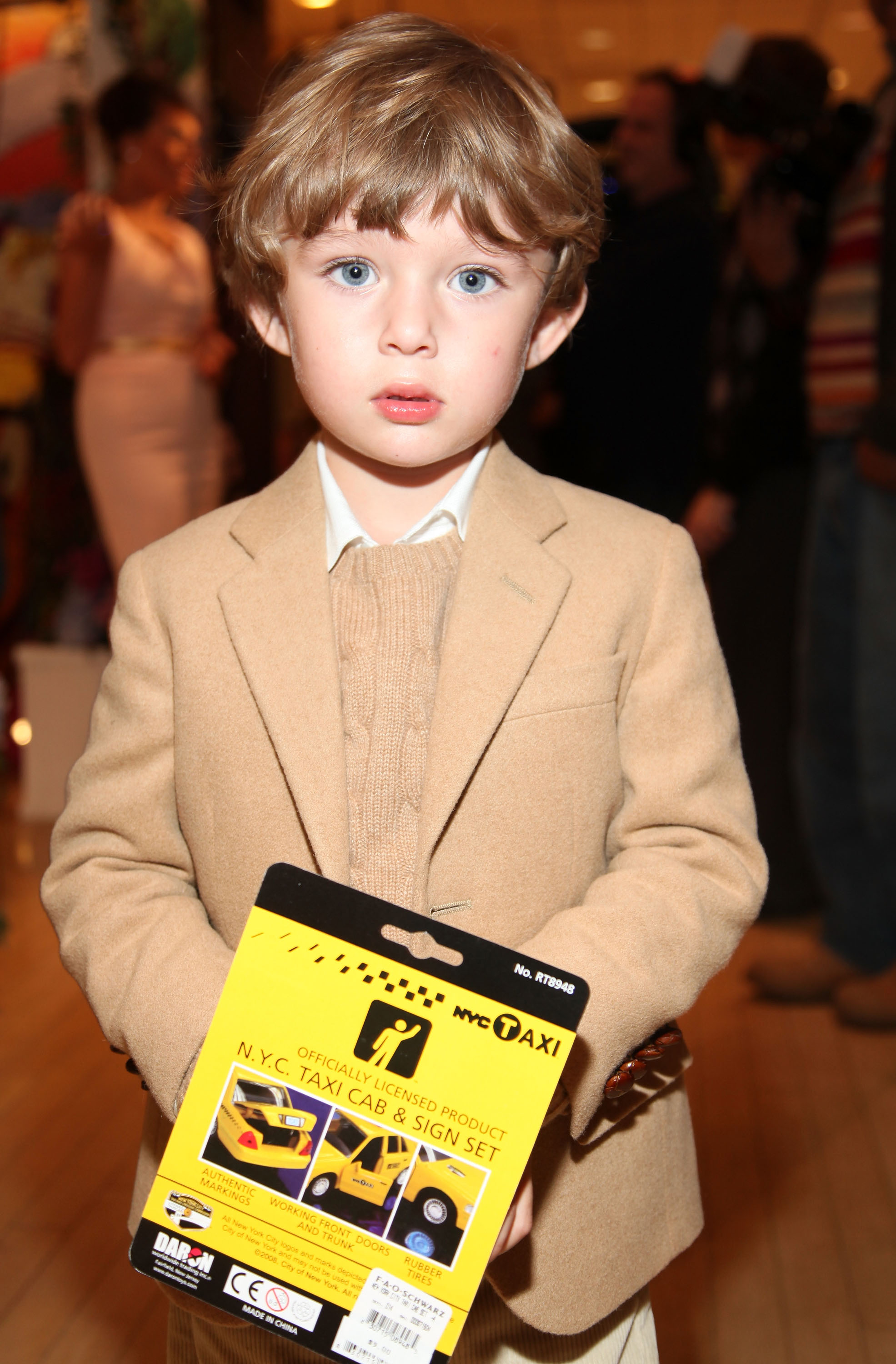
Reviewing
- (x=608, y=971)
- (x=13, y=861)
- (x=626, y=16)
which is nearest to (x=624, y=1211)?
(x=608, y=971)

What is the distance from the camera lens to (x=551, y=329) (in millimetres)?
1000

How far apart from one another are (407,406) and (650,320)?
2060mm

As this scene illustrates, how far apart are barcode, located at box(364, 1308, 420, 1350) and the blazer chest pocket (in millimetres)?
382

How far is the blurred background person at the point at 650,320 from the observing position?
276 centimetres

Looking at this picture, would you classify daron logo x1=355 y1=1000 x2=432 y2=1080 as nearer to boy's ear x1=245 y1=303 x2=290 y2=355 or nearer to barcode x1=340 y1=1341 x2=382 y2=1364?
barcode x1=340 y1=1341 x2=382 y2=1364

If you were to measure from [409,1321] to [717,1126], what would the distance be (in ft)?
4.87

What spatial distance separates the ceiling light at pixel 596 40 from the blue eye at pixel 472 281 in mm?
7372

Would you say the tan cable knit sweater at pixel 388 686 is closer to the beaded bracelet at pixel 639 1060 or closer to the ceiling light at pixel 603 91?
the beaded bracelet at pixel 639 1060

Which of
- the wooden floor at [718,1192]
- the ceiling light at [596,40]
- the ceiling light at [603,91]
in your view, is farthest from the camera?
the ceiling light at [603,91]

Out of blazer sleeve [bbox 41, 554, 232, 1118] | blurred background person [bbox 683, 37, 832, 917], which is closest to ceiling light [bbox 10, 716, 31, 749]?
blurred background person [bbox 683, 37, 832, 917]

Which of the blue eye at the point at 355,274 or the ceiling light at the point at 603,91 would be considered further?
the ceiling light at the point at 603,91

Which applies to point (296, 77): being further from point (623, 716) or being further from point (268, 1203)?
point (268, 1203)

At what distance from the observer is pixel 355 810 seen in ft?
3.03

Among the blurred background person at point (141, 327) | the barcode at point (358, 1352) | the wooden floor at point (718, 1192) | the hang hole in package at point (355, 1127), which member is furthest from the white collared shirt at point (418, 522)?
the blurred background person at point (141, 327)
